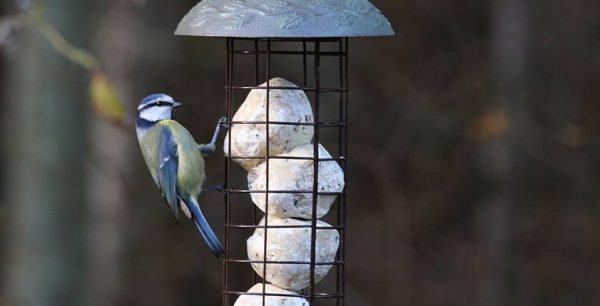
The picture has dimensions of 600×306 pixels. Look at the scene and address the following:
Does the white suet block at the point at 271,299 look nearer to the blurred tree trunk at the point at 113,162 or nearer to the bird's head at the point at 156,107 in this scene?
the bird's head at the point at 156,107

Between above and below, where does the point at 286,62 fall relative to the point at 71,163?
above

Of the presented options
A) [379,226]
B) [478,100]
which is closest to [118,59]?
[379,226]

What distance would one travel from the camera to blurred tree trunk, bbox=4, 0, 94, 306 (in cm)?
872

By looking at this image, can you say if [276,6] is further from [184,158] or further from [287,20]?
[184,158]

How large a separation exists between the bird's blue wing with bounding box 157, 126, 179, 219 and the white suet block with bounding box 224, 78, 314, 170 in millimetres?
459

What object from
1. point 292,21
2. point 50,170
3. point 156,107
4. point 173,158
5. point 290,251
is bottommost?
point 290,251

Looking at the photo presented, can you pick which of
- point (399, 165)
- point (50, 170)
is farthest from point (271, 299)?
→ point (399, 165)

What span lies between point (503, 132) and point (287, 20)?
5020 mm

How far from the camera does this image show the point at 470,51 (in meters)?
10.1

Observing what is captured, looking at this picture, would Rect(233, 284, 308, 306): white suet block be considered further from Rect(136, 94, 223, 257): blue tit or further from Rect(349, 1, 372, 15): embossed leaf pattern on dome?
Rect(349, 1, 372, 15): embossed leaf pattern on dome

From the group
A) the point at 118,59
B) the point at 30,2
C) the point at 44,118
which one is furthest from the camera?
the point at 118,59

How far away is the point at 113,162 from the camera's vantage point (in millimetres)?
11922

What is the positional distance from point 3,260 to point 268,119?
7.04 meters

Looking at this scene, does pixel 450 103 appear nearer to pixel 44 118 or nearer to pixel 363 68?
pixel 363 68
